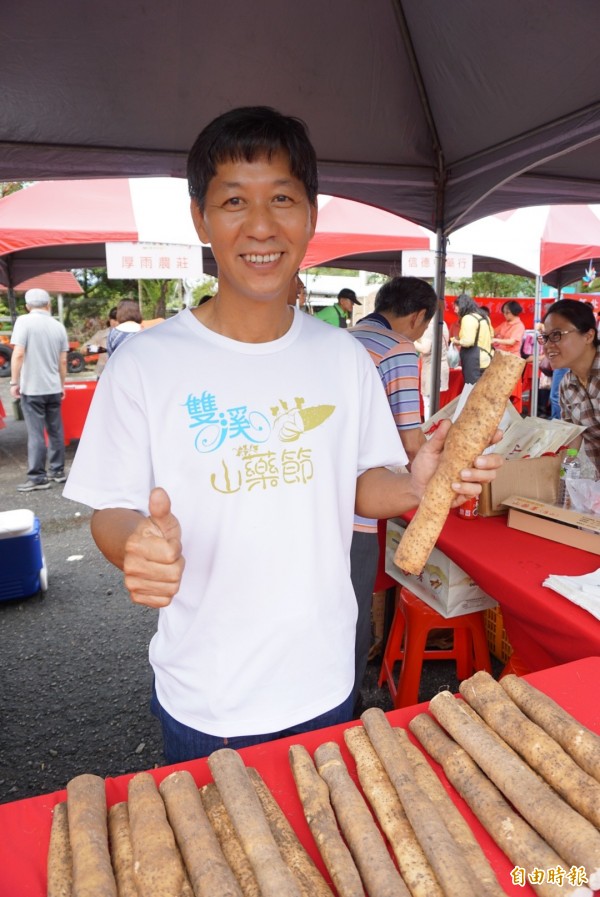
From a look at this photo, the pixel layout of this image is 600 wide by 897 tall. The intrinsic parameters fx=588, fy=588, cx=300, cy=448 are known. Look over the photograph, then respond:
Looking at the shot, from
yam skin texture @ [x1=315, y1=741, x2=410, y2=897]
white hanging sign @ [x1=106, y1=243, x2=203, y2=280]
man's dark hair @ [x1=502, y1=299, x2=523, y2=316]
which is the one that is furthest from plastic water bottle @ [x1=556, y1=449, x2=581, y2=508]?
man's dark hair @ [x1=502, y1=299, x2=523, y2=316]

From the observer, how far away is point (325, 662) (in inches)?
53.9

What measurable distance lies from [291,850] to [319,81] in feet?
11.9

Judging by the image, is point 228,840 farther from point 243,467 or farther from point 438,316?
point 438,316

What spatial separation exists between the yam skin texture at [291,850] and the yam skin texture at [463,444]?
55cm

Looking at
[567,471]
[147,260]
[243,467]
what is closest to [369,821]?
[243,467]

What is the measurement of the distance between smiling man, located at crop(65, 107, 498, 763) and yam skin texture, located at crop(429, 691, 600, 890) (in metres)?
0.31

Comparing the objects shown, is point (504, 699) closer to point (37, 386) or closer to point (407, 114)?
point (407, 114)

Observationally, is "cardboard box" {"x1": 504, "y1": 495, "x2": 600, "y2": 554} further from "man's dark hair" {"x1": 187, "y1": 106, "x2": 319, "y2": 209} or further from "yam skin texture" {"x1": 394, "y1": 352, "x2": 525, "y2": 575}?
"man's dark hair" {"x1": 187, "y1": 106, "x2": 319, "y2": 209}

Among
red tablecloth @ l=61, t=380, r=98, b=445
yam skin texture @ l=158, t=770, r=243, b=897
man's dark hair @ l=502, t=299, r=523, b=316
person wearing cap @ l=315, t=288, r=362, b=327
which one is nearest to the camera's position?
yam skin texture @ l=158, t=770, r=243, b=897

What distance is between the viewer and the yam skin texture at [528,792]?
0.90 meters

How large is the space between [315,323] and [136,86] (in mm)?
2423

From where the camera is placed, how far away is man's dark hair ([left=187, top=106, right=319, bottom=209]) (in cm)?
132

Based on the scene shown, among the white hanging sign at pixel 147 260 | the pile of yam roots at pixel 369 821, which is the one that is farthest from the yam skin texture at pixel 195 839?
the white hanging sign at pixel 147 260

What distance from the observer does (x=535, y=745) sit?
1.11 m
